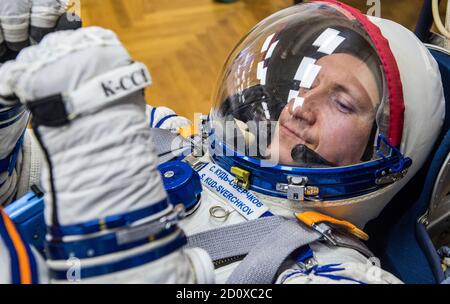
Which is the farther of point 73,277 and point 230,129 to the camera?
point 230,129

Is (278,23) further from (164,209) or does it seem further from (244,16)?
(244,16)

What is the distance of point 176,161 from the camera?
818mm

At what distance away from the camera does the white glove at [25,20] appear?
78 cm

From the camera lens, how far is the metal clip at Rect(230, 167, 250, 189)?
0.80 m

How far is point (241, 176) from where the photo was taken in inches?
31.5

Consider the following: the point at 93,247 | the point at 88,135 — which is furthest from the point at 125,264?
the point at 88,135

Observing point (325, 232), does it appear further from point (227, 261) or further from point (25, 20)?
point (25, 20)

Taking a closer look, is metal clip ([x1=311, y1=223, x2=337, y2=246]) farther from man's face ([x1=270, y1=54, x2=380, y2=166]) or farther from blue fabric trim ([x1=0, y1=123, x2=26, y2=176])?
blue fabric trim ([x1=0, y1=123, x2=26, y2=176])

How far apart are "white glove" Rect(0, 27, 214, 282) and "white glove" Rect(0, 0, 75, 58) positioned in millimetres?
314

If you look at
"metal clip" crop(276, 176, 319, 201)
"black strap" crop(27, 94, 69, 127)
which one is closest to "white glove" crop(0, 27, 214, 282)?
"black strap" crop(27, 94, 69, 127)

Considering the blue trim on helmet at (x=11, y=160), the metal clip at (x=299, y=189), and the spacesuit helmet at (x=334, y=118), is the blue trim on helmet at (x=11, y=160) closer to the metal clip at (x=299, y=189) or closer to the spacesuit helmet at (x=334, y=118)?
the spacesuit helmet at (x=334, y=118)

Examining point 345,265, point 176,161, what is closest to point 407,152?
point 345,265

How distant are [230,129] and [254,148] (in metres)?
0.06

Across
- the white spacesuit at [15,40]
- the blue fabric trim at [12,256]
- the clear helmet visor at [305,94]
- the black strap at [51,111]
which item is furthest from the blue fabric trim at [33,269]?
Result: the clear helmet visor at [305,94]
